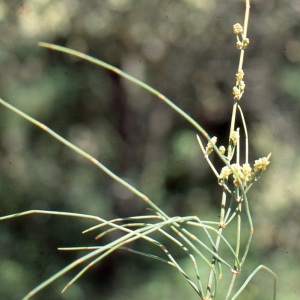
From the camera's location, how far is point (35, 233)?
11.2ft

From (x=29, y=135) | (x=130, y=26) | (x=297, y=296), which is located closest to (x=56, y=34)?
(x=130, y=26)

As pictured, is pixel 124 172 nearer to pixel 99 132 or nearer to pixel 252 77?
pixel 99 132

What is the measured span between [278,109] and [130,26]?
76cm

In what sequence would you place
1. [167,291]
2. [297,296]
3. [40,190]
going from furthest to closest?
[40,190]
[167,291]
[297,296]

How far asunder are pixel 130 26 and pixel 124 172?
2.43 feet

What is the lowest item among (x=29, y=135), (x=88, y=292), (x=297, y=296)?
(x=88, y=292)

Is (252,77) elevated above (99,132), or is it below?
above

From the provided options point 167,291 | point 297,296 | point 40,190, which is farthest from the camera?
point 40,190

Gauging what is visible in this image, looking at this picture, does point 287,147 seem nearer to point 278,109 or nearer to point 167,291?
point 278,109

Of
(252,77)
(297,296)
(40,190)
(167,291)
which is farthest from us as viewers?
(40,190)

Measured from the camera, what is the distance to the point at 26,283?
3061mm

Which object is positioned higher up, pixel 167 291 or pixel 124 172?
pixel 124 172

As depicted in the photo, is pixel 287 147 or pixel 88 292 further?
pixel 88 292

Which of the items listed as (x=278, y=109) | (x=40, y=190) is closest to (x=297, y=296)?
(x=278, y=109)
